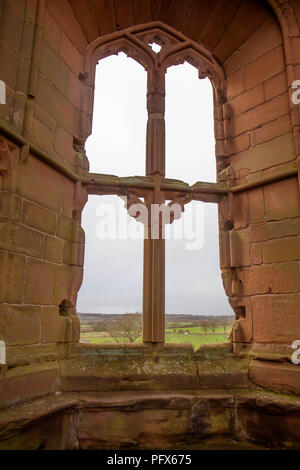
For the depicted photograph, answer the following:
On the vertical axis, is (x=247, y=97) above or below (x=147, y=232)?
above

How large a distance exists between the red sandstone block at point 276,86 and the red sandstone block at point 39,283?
288cm

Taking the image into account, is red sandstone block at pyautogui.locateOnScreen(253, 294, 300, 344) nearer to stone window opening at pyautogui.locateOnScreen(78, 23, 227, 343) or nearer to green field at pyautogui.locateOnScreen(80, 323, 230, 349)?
green field at pyautogui.locateOnScreen(80, 323, 230, 349)

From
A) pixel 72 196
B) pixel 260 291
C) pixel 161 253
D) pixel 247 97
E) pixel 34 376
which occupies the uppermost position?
pixel 247 97

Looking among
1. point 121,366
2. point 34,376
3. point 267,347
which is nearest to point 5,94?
point 34,376

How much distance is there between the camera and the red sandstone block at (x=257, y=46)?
3.79 m

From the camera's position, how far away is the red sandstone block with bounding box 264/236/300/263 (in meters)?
3.11

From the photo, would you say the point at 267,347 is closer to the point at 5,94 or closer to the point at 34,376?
the point at 34,376

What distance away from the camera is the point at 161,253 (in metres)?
3.34

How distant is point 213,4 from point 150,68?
110 centimetres

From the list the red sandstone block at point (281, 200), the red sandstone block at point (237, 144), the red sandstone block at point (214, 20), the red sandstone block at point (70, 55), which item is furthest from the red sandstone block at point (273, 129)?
the red sandstone block at point (70, 55)

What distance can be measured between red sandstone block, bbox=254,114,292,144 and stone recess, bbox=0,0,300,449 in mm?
13

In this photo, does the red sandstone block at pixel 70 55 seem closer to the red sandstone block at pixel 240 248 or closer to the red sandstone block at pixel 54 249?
the red sandstone block at pixel 54 249

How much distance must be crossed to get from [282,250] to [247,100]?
1.81 metres

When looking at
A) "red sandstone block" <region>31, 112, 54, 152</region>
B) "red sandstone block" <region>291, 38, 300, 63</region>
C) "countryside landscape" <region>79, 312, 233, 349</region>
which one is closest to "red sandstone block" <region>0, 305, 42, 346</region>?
"countryside landscape" <region>79, 312, 233, 349</region>
